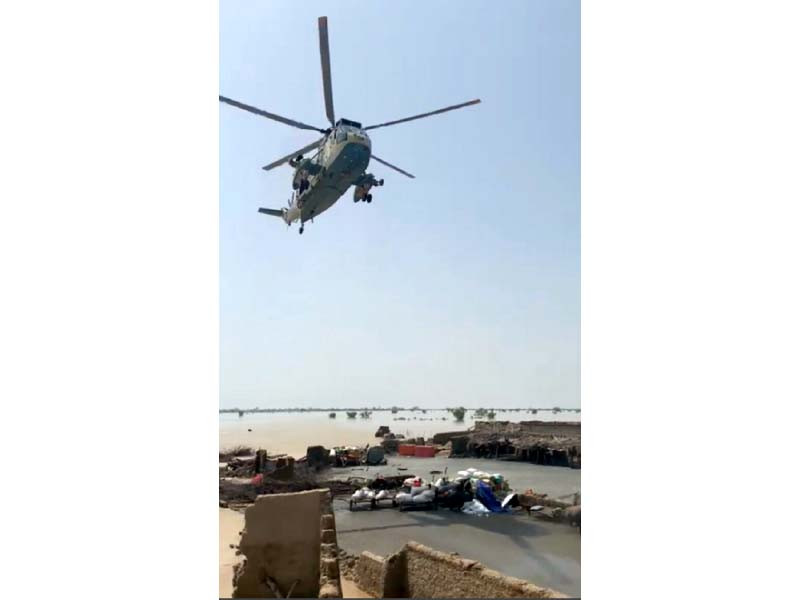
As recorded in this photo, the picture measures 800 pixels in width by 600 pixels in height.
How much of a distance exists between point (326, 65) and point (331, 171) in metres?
1.28

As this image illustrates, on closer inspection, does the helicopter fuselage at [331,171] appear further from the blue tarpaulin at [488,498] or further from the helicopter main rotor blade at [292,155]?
the blue tarpaulin at [488,498]

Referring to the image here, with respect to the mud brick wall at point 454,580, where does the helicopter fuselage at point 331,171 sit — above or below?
above

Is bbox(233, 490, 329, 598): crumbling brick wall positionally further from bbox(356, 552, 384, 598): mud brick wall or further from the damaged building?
the damaged building

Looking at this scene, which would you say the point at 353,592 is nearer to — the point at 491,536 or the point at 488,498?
the point at 491,536

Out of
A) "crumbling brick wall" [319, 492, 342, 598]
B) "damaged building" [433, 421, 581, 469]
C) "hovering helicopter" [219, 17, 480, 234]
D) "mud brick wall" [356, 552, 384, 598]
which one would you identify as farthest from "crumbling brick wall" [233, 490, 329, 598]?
"damaged building" [433, 421, 581, 469]

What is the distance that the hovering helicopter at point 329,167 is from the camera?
716 centimetres

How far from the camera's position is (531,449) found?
1311 cm

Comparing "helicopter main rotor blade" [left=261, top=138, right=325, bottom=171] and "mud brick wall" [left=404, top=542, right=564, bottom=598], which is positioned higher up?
"helicopter main rotor blade" [left=261, top=138, right=325, bottom=171]

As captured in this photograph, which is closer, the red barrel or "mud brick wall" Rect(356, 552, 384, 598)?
"mud brick wall" Rect(356, 552, 384, 598)

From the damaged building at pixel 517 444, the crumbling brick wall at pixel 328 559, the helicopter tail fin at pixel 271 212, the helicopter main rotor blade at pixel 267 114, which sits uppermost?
the helicopter main rotor blade at pixel 267 114

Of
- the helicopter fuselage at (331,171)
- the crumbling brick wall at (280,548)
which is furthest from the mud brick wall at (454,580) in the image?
the helicopter fuselage at (331,171)

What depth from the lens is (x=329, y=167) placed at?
7.34 metres

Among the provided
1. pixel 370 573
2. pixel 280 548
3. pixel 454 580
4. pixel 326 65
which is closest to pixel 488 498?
pixel 370 573

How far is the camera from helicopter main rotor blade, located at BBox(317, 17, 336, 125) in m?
6.36
